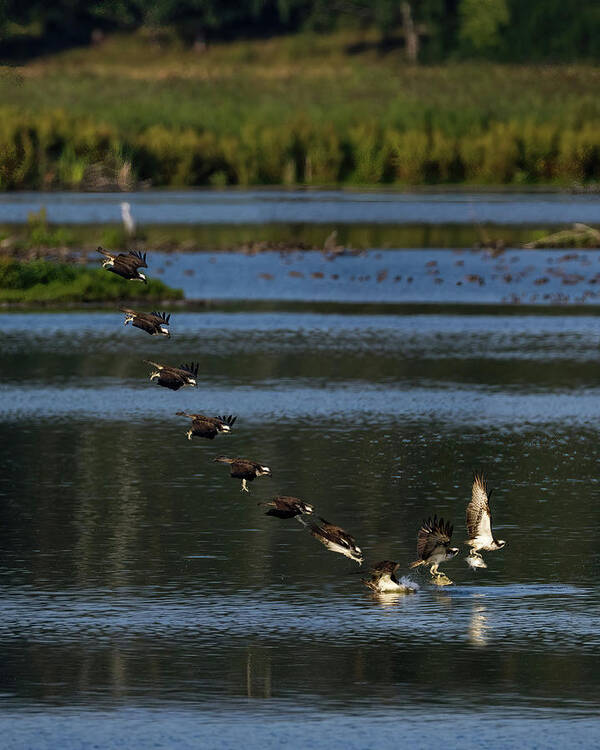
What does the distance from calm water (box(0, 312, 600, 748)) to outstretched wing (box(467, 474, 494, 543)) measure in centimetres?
30

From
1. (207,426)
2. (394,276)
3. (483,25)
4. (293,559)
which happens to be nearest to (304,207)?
(394,276)

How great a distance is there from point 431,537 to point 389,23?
106244 millimetres

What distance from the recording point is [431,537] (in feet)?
36.8

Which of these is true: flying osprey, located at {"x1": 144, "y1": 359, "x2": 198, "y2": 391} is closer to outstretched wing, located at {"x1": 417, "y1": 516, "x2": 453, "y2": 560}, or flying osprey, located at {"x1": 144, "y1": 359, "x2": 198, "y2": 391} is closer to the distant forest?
outstretched wing, located at {"x1": 417, "y1": 516, "x2": 453, "y2": 560}

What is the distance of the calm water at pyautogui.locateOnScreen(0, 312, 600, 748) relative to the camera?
9.02m

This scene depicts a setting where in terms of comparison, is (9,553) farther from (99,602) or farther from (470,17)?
(470,17)

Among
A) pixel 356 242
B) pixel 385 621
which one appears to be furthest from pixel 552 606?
pixel 356 242

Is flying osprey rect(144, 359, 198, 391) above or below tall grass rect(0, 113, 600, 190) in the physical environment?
below

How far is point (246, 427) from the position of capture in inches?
714

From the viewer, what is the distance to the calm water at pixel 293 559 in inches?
355

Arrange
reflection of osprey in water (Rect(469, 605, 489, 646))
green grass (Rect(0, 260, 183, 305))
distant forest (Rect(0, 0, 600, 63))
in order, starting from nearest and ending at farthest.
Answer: reflection of osprey in water (Rect(469, 605, 489, 646))
green grass (Rect(0, 260, 183, 305))
distant forest (Rect(0, 0, 600, 63))

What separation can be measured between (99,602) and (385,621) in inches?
59.1

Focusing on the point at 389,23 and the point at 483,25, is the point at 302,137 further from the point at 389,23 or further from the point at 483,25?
the point at 389,23

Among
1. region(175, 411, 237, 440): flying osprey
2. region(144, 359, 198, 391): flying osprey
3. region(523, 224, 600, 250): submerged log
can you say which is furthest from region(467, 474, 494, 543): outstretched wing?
region(523, 224, 600, 250): submerged log
